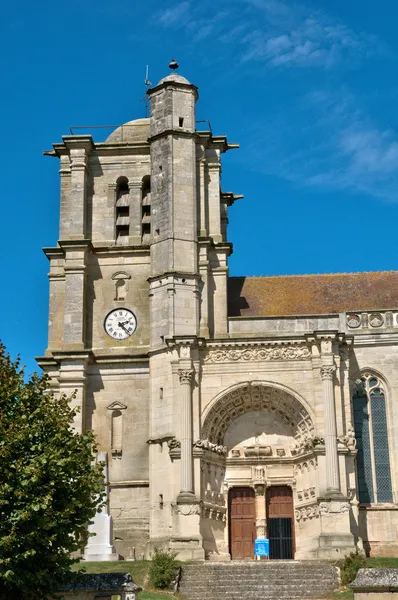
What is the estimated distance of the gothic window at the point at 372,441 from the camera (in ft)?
107

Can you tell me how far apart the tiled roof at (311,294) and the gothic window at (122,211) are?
14.4 ft

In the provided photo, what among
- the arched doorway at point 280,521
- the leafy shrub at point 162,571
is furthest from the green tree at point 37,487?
the arched doorway at point 280,521

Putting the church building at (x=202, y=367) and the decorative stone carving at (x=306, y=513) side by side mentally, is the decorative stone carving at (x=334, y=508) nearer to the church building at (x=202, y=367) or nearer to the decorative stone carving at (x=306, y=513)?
the church building at (x=202, y=367)

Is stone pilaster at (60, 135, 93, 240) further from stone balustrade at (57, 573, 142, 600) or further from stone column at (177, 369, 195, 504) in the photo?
stone balustrade at (57, 573, 142, 600)

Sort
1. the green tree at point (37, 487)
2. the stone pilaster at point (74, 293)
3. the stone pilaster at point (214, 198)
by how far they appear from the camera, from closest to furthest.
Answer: the green tree at point (37, 487), the stone pilaster at point (74, 293), the stone pilaster at point (214, 198)

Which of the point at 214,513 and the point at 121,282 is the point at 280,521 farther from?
the point at 121,282

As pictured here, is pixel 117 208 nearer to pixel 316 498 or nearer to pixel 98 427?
pixel 98 427

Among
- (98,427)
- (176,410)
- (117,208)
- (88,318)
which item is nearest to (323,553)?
(176,410)

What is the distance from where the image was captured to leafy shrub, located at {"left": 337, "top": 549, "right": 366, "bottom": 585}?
87.0 ft

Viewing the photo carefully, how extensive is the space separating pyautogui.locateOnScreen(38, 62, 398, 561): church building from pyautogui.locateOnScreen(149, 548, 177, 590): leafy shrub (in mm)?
2786

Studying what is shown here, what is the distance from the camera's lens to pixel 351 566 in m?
26.8

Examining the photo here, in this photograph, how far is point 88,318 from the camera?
116ft

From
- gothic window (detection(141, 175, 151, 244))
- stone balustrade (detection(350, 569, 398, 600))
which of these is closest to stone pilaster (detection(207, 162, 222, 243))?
gothic window (detection(141, 175, 151, 244))

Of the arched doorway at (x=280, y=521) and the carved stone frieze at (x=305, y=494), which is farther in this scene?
the arched doorway at (x=280, y=521)
